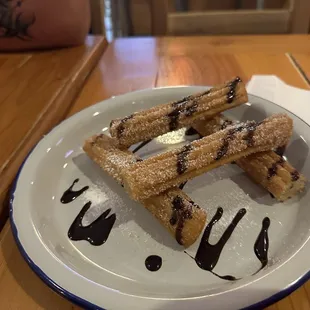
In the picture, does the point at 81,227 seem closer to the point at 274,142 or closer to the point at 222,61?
the point at 274,142

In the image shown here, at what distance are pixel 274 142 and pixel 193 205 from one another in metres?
0.18

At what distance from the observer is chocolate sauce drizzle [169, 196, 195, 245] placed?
496 mm

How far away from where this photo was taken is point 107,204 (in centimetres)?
58

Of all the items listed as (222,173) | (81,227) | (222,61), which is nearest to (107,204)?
(81,227)

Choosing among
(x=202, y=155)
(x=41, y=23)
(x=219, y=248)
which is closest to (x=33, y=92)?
(x=41, y=23)

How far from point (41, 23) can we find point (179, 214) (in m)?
0.80

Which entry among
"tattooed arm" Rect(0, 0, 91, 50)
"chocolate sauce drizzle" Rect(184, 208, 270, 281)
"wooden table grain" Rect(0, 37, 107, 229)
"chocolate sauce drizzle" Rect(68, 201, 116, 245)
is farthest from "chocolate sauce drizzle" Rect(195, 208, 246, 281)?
"tattooed arm" Rect(0, 0, 91, 50)

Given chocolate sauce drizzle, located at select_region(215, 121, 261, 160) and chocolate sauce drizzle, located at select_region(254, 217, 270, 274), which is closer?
chocolate sauce drizzle, located at select_region(254, 217, 270, 274)

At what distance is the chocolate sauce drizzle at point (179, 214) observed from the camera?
0.50m

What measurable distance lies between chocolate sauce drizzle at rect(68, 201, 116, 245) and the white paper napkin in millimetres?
403

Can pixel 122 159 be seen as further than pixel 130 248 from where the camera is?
Yes

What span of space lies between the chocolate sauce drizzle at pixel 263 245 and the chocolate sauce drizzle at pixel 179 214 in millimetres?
87

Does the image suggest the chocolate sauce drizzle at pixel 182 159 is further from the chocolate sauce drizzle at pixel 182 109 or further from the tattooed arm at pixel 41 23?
the tattooed arm at pixel 41 23

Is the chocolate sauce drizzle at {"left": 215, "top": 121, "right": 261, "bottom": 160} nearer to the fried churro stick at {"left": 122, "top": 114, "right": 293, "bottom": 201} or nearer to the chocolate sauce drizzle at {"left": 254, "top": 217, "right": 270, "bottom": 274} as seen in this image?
the fried churro stick at {"left": 122, "top": 114, "right": 293, "bottom": 201}
